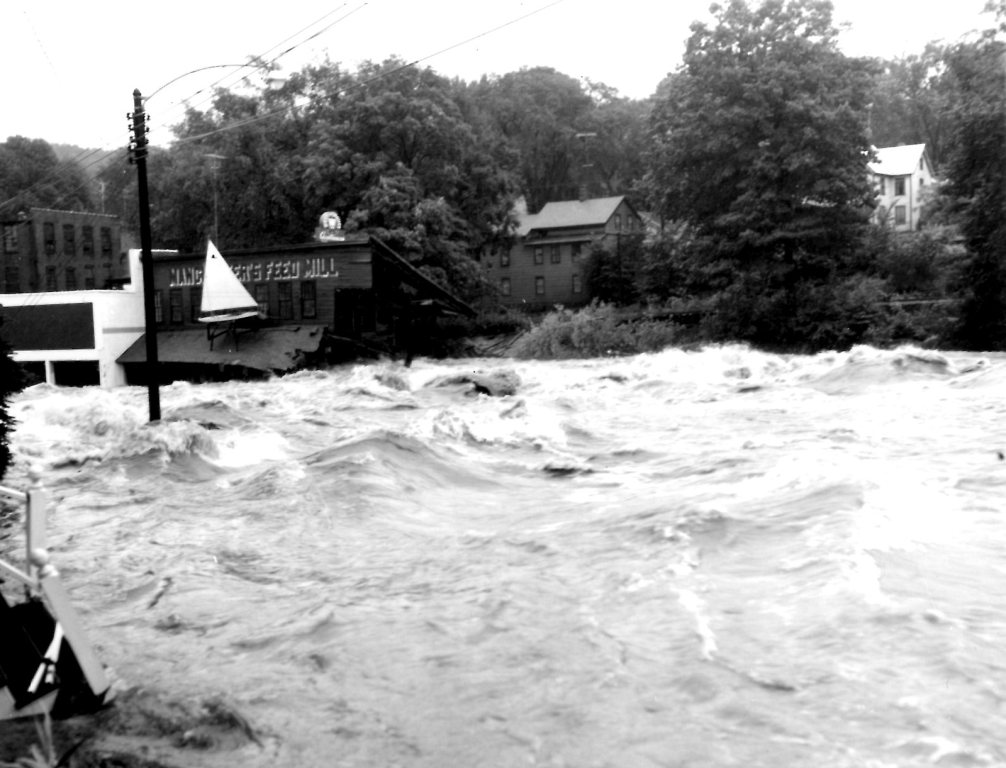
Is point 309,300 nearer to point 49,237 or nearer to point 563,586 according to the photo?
point 49,237

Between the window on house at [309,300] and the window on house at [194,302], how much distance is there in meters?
5.26

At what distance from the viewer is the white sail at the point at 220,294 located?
45.9 meters

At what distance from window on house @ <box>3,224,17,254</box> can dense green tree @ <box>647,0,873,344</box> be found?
45.8 meters

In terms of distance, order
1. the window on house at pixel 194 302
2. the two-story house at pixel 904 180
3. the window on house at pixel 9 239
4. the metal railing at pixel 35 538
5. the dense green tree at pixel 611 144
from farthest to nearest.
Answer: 1. the dense green tree at pixel 611 144
2. the two-story house at pixel 904 180
3. the window on house at pixel 9 239
4. the window on house at pixel 194 302
5. the metal railing at pixel 35 538

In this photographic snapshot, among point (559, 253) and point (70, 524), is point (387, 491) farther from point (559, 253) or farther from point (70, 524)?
point (559, 253)

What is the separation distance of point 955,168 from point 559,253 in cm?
3774

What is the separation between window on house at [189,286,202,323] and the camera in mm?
51062

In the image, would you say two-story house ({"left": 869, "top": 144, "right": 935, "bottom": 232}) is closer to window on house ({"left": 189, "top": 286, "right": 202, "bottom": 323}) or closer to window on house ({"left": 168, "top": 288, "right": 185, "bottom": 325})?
window on house ({"left": 189, "top": 286, "right": 202, "bottom": 323})

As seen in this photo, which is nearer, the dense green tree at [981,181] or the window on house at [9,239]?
the dense green tree at [981,181]

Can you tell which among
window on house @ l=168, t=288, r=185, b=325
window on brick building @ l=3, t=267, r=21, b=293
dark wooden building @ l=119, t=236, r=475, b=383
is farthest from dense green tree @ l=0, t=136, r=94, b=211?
dark wooden building @ l=119, t=236, r=475, b=383

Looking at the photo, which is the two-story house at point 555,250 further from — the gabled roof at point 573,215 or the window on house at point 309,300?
the window on house at point 309,300

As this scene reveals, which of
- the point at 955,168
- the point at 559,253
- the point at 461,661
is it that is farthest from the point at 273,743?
the point at 559,253

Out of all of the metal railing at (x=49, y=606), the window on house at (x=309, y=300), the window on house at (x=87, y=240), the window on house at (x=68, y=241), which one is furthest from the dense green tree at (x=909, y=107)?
the metal railing at (x=49, y=606)

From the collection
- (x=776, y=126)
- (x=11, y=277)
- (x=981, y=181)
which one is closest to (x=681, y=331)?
(x=776, y=126)
